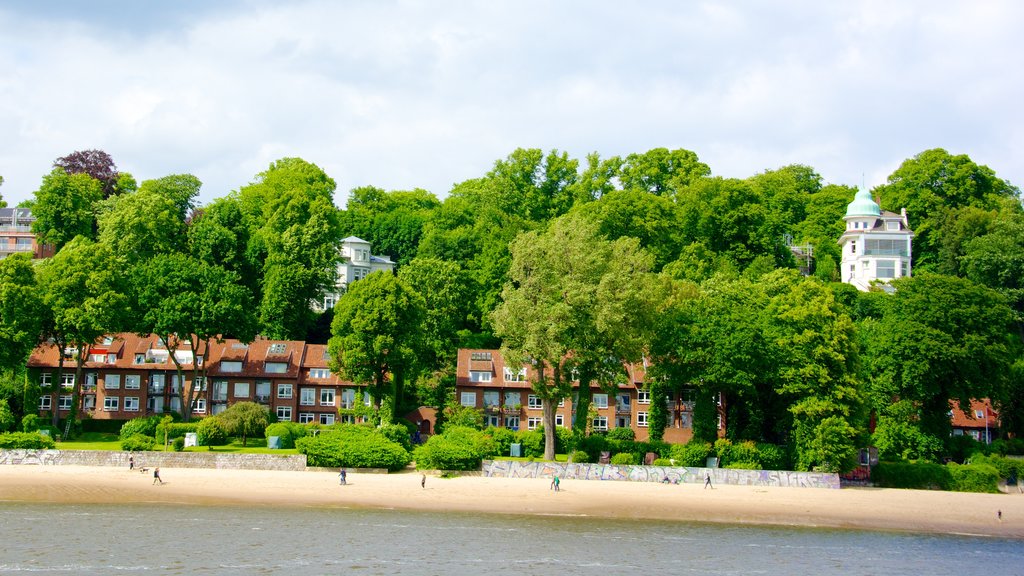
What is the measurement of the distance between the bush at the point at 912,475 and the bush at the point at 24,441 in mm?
58458

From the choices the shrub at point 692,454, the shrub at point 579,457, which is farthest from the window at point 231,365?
the shrub at point 692,454

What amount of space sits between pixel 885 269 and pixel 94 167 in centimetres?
9349

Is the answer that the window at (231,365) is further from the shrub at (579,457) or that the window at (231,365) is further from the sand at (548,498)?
the shrub at (579,457)

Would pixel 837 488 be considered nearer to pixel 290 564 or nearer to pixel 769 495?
pixel 769 495

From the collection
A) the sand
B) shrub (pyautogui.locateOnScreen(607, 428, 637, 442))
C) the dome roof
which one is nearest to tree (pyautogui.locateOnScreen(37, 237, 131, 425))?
the sand

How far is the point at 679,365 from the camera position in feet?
246

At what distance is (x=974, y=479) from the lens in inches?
2817

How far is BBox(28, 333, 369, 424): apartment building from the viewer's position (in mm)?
92250

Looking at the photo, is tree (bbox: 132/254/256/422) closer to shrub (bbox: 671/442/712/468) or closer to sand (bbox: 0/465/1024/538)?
sand (bbox: 0/465/1024/538)

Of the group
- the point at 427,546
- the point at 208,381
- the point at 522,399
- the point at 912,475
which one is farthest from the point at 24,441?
the point at 912,475

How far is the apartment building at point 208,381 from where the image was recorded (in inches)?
3632

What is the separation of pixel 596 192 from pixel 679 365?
52.6 m

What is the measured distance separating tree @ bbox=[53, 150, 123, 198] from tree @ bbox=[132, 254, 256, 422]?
1587 inches

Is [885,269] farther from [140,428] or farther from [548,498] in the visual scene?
[140,428]
